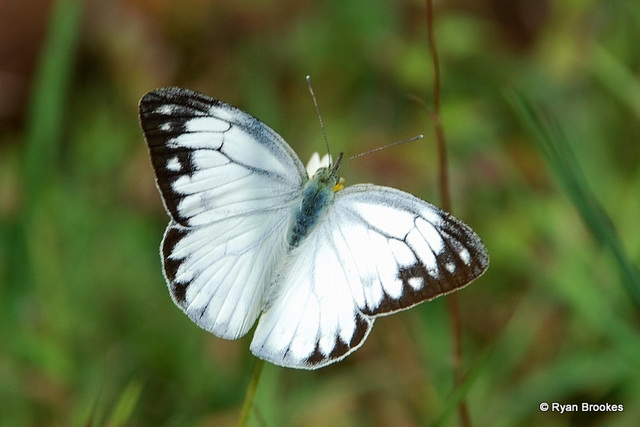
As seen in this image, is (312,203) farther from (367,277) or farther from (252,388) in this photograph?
(252,388)

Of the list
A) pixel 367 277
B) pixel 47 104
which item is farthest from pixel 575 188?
pixel 47 104

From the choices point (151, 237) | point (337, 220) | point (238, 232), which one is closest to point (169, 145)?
point (238, 232)

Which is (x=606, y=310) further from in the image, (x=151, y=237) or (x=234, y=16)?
(x=234, y=16)

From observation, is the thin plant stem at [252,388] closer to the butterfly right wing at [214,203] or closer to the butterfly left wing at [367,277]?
the butterfly left wing at [367,277]

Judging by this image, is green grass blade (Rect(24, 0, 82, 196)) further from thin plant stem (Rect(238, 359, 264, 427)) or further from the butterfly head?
thin plant stem (Rect(238, 359, 264, 427))

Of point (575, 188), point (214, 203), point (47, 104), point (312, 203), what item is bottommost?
point (575, 188)

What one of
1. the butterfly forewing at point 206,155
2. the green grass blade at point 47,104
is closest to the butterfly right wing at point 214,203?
the butterfly forewing at point 206,155

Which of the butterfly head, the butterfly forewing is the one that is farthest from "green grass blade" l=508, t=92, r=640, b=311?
the butterfly forewing
